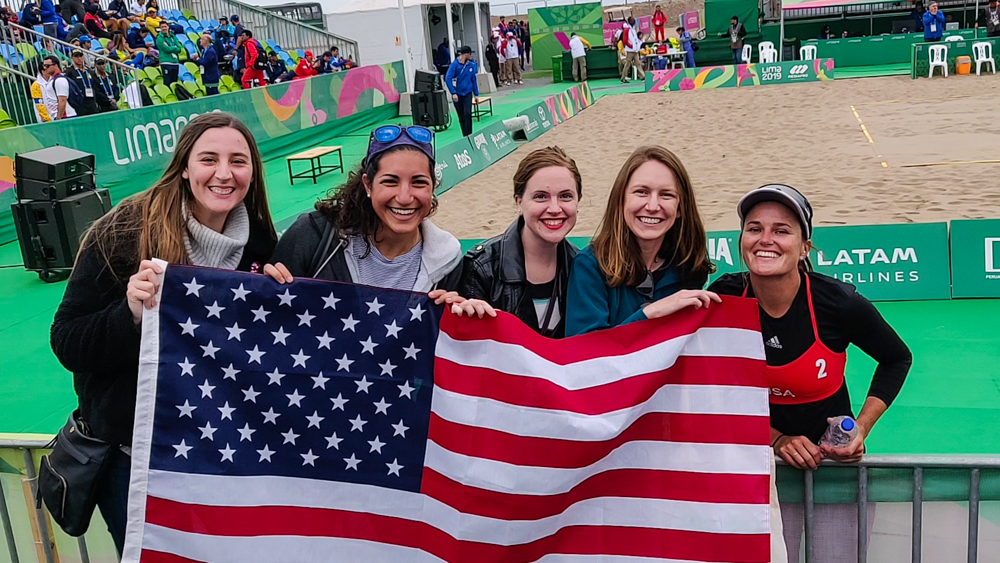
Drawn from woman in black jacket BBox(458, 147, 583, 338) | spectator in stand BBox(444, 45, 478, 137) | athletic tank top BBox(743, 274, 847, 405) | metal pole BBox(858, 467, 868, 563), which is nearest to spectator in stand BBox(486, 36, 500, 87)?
spectator in stand BBox(444, 45, 478, 137)

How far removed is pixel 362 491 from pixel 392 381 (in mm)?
405

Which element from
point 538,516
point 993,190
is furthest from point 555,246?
point 993,190

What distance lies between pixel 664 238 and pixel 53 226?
862 centimetres

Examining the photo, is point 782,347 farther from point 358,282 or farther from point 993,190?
point 993,190

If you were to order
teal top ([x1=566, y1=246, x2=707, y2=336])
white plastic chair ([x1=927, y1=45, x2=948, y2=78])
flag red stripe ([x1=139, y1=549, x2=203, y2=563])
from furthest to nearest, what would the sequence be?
1. white plastic chair ([x1=927, y1=45, x2=948, y2=78])
2. teal top ([x1=566, y1=246, x2=707, y2=336])
3. flag red stripe ([x1=139, y1=549, x2=203, y2=563])

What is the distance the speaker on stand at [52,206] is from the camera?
9.70m

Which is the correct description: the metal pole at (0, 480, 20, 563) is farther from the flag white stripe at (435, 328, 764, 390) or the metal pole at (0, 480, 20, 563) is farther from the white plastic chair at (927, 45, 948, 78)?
the white plastic chair at (927, 45, 948, 78)

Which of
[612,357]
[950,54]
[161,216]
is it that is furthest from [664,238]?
[950,54]

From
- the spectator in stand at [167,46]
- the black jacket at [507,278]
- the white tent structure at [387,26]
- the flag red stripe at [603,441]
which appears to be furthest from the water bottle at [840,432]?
the white tent structure at [387,26]

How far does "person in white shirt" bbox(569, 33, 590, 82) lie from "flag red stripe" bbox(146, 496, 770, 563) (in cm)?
3243

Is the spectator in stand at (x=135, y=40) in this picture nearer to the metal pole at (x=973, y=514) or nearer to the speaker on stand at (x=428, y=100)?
the speaker on stand at (x=428, y=100)

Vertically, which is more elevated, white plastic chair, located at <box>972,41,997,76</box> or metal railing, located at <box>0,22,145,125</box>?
metal railing, located at <box>0,22,145,125</box>

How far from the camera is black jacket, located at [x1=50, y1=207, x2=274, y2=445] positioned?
276 centimetres

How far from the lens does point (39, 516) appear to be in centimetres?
346
